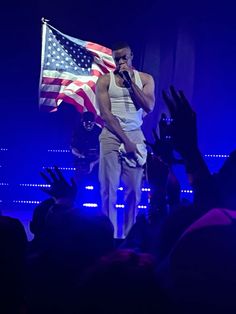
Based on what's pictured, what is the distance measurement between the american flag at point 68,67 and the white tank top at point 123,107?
3.05 meters

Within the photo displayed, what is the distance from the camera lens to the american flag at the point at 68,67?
794cm

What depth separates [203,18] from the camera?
9992mm

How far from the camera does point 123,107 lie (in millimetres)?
4766

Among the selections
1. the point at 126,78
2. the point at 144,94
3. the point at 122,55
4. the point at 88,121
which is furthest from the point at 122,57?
the point at 88,121

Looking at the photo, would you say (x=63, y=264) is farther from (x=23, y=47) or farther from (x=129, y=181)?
(x=23, y=47)

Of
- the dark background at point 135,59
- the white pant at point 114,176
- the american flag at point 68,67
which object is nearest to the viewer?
the white pant at point 114,176

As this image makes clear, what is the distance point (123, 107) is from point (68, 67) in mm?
3822

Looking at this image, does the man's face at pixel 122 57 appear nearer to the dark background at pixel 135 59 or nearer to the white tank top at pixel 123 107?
the white tank top at pixel 123 107

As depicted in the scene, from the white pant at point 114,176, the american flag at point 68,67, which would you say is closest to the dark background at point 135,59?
the american flag at point 68,67

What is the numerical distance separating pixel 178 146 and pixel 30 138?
945 cm

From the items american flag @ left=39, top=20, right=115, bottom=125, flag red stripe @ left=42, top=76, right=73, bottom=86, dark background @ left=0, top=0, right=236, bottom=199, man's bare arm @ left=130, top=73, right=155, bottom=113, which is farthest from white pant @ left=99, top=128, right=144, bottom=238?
dark background @ left=0, top=0, right=236, bottom=199

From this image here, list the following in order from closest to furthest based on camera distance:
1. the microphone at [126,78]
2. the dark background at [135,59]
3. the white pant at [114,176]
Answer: the microphone at [126,78]
the white pant at [114,176]
the dark background at [135,59]

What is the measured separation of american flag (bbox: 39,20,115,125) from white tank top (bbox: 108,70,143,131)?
10.0ft

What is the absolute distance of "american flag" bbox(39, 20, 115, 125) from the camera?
7941 mm
